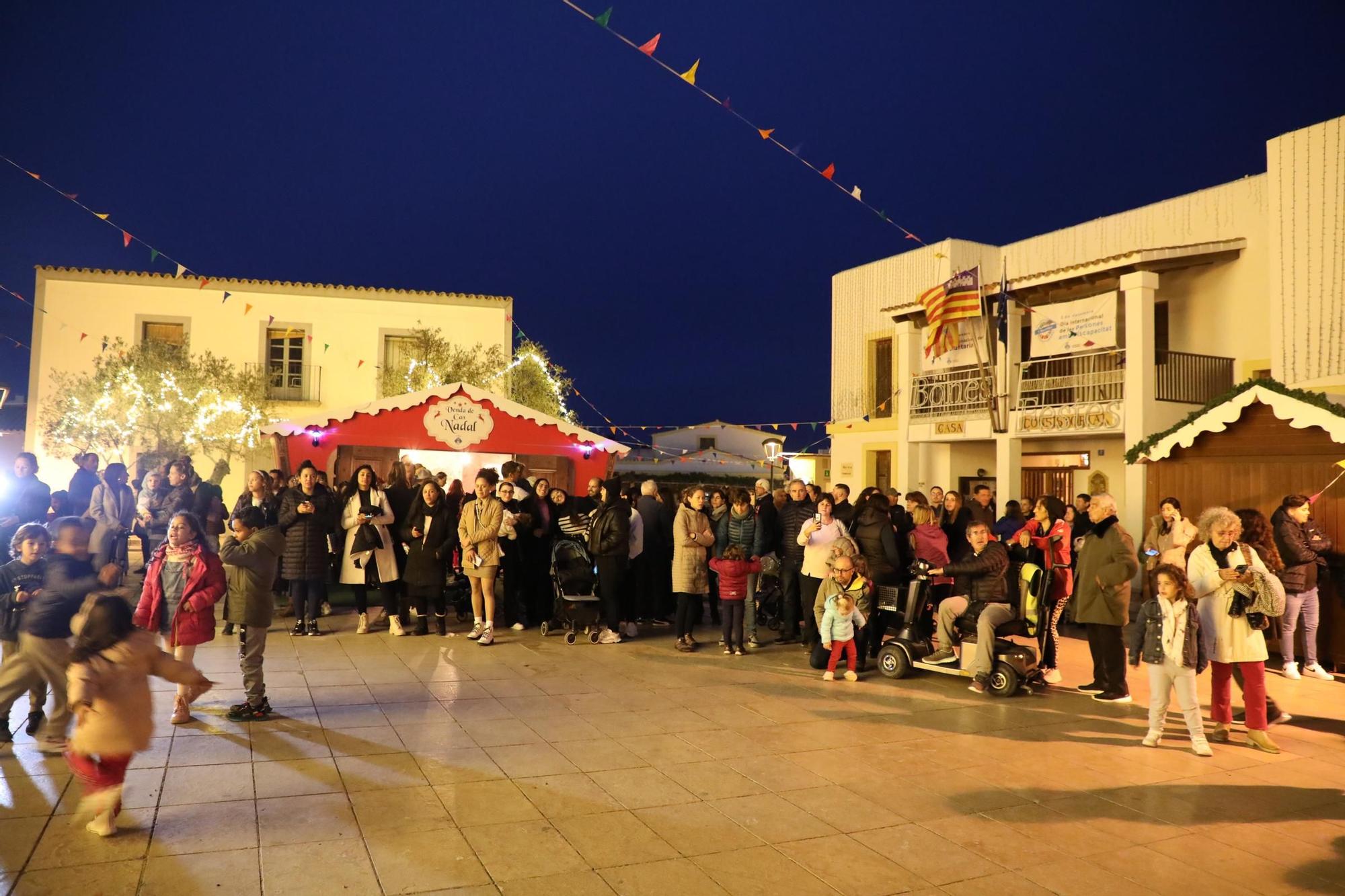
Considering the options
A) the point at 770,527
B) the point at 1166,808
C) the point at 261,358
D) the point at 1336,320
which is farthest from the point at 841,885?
the point at 261,358

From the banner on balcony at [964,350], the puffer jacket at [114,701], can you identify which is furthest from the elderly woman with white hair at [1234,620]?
the banner on balcony at [964,350]

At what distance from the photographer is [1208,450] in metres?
10.1

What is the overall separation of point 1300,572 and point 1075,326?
900 cm

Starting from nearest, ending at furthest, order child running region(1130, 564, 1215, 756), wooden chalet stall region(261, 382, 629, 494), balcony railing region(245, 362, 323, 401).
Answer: child running region(1130, 564, 1215, 756) → wooden chalet stall region(261, 382, 629, 494) → balcony railing region(245, 362, 323, 401)

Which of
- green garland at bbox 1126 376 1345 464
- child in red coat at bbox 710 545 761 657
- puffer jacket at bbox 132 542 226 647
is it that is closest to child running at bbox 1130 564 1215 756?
child in red coat at bbox 710 545 761 657

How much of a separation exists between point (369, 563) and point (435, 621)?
100cm

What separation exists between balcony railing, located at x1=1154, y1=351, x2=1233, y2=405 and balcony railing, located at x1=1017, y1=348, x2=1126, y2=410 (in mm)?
701

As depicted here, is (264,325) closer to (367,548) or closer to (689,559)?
(367,548)

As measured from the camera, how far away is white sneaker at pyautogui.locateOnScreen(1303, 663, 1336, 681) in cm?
837

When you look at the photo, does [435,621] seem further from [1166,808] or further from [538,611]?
[1166,808]

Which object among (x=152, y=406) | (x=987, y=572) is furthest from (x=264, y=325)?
(x=987, y=572)

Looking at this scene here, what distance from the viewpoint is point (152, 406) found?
2020 centimetres

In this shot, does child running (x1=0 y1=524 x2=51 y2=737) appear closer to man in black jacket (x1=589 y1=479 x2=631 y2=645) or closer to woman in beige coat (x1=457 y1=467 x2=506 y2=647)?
woman in beige coat (x1=457 y1=467 x2=506 y2=647)

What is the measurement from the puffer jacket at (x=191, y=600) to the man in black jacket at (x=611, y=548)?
13.2 ft
